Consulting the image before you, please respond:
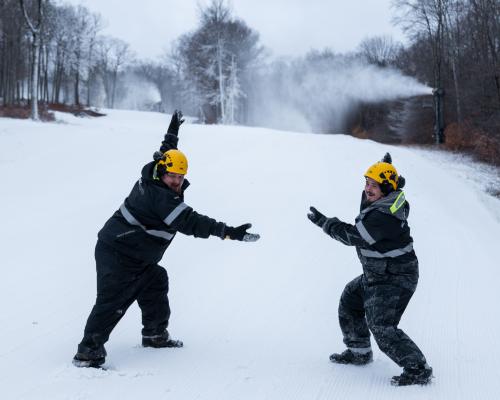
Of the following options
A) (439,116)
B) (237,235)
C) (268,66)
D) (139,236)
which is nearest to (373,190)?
(237,235)

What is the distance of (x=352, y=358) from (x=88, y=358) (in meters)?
2.31

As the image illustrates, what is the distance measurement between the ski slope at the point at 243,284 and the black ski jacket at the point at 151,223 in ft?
3.28

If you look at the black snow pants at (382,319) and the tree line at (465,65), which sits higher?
the tree line at (465,65)

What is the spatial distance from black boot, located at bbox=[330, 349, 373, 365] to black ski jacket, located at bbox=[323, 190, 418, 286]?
767mm

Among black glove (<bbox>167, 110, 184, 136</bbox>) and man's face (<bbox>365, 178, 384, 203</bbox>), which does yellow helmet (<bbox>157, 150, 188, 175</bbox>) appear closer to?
black glove (<bbox>167, 110, 184, 136</bbox>)

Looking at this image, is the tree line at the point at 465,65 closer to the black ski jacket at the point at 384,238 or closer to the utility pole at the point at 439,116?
the utility pole at the point at 439,116

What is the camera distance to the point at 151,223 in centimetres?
431

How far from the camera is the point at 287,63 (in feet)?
174

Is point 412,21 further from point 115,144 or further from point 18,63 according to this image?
point 18,63

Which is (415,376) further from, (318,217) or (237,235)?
(237,235)

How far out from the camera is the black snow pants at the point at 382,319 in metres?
4.01

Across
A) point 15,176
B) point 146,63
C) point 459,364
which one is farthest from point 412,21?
point 146,63

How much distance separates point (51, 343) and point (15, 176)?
26.2 feet

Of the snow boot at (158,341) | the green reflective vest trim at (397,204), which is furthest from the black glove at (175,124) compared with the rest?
the green reflective vest trim at (397,204)
